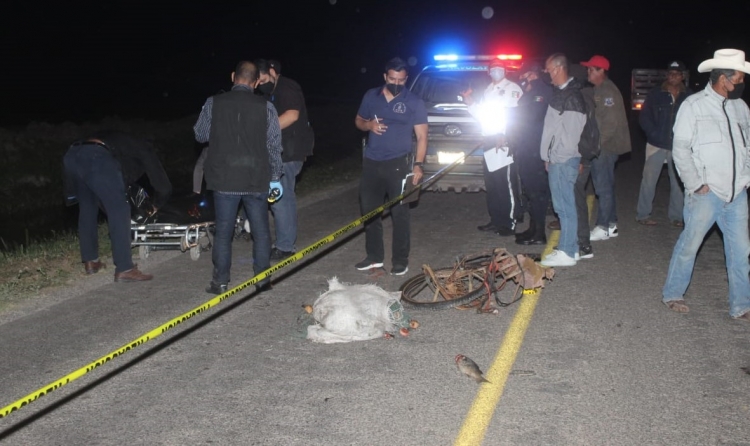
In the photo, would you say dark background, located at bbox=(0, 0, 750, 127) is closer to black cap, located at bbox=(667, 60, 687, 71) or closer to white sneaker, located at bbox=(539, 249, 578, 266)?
black cap, located at bbox=(667, 60, 687, 71)

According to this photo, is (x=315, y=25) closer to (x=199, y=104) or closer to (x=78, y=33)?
(x=78, y=33)

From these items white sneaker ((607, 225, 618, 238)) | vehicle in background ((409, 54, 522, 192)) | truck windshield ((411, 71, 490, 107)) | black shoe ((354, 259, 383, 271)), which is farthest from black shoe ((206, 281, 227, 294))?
truck windshield ((411, 71, 490, 107))

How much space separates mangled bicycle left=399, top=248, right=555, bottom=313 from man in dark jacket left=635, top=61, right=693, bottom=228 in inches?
140

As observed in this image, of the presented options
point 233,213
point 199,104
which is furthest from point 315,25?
point 233,213

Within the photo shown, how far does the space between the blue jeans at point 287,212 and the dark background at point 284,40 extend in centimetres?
1706

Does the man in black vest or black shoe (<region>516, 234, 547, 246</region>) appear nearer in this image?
the man in black vest

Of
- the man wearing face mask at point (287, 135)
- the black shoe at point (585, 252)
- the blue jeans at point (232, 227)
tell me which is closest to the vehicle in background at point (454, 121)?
the black shoe at point (585, 252)

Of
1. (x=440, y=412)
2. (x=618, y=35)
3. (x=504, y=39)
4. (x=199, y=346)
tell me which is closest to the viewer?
(x=440, y=412)

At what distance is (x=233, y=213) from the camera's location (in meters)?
7.00

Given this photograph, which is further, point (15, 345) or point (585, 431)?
point (15, 345)

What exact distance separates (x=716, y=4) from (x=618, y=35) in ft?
28.8

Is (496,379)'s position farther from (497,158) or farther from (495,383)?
(497,158)

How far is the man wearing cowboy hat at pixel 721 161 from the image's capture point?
19.8 ft

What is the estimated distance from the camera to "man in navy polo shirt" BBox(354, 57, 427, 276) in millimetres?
7574
